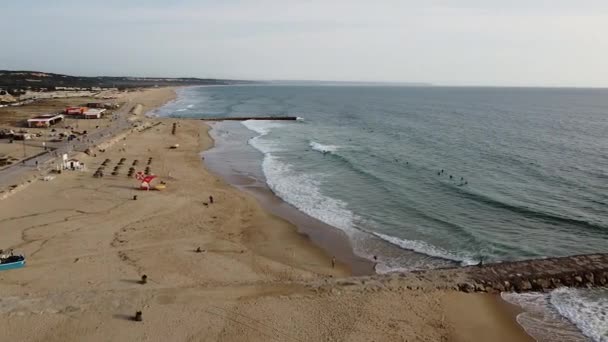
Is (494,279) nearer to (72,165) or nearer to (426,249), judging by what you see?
(426,249)

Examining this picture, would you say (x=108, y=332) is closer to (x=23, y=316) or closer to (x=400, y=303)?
(x=23, y=316)

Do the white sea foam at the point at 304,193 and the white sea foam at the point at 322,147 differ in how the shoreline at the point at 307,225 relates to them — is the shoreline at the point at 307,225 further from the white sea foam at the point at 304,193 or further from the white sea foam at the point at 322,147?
the white sea foam at the point at 322,147

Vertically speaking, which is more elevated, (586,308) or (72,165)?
(72,165)

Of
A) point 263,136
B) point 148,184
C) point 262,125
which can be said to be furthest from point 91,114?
point 148,184

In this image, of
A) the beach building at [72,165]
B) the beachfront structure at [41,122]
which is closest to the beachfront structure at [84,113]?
the beachfront structure at [41,122]

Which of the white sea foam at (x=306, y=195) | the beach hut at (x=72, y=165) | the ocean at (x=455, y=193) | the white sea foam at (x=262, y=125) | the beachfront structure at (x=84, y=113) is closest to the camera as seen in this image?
the ocean at (x=455, y=193)

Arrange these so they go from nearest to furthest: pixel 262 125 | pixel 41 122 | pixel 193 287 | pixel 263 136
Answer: pixel 193 287 < pixel 41 122 < pixel 263 136 < pixel 262 125

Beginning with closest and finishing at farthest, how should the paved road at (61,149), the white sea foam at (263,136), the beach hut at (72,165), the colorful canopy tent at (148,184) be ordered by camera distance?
the colorful canopy tent at (148,184), the paved road at (61,149), the beach hut at (72,165), the white sea foam at (263,136)
